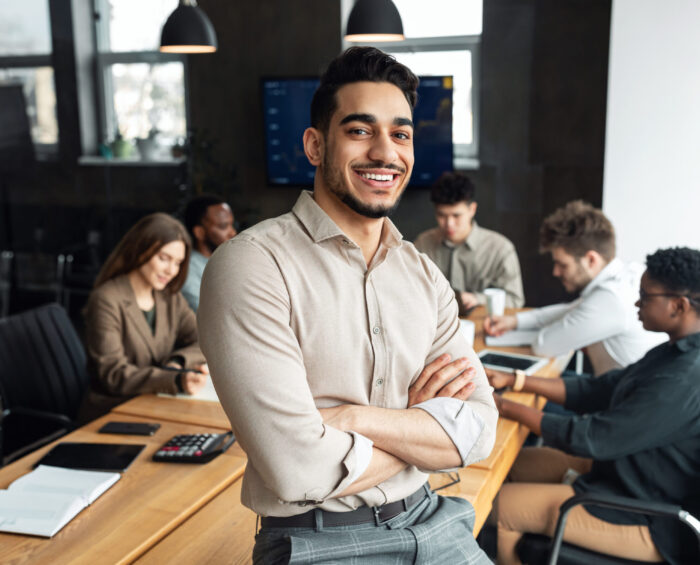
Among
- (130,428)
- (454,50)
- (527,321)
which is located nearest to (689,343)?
(527,321)

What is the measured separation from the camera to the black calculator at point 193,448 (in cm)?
178

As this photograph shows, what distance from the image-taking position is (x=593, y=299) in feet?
9.30

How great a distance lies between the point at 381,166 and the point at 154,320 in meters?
1.81

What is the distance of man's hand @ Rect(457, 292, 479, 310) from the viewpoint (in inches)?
132

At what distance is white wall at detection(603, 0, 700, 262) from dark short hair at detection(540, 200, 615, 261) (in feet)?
4.53

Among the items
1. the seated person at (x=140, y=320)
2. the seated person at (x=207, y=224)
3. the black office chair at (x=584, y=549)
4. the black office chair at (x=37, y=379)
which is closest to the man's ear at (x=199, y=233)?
the seated person at (x=207, y=224)

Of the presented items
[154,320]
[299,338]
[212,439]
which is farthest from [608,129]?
[299,338]

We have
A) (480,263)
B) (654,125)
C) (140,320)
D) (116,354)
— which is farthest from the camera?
(654,125)

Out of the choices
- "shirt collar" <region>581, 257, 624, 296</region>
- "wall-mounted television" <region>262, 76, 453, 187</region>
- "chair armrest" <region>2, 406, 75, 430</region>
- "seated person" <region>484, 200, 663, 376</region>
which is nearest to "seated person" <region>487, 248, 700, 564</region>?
"seated person" <region>484, 200, 663, 376</region>

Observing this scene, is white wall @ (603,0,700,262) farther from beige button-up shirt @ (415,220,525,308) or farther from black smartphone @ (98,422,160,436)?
black smartphone @ (98,422,160,436)

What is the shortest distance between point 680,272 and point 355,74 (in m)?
1.28

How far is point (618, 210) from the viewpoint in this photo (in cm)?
427

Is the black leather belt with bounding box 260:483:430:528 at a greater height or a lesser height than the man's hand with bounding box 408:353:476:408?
lesser

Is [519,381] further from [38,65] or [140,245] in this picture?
[38,65]
